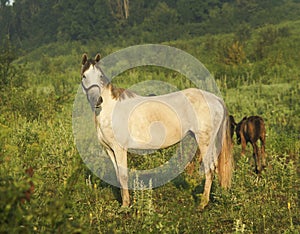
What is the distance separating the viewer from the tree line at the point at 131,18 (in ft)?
119

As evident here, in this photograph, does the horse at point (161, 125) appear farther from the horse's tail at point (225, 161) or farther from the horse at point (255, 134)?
the horse at point (255, 134)

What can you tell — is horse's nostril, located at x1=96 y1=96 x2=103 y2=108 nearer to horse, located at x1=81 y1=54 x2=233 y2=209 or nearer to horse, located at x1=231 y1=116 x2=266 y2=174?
horse, located at x1=81 y1=54 x2=233 y2=209

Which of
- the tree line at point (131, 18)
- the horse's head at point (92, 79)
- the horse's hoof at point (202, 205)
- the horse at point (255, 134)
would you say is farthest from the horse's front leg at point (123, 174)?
the tree line at point (131, 18)

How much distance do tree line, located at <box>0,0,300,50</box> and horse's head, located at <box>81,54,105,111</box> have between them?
28668 mm

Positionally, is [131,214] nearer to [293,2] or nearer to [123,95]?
[123,95]

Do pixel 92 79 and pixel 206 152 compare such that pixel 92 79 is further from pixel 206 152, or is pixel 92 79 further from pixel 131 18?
pixel 131 18

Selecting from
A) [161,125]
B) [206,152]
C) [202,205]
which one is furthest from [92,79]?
[202,205]

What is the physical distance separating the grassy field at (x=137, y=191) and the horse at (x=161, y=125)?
28 cm

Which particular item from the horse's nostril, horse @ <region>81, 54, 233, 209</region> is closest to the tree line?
horse @ <region>81, 54, 233, 209</region>

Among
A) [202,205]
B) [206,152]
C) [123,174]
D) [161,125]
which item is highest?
[161,125]

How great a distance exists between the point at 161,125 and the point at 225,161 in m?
0.95

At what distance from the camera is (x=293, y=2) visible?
42.2 metres

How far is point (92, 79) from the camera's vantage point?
496cm

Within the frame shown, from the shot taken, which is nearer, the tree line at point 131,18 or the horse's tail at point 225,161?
the horse's tail at point 225,161
